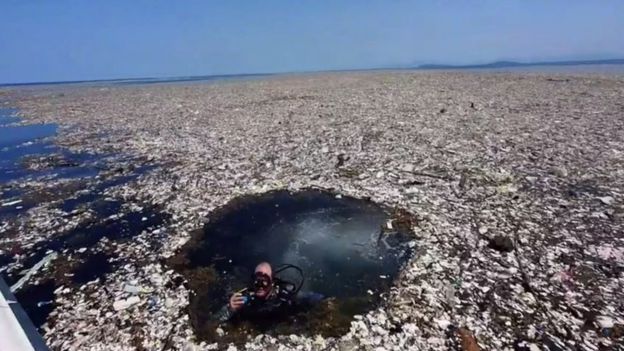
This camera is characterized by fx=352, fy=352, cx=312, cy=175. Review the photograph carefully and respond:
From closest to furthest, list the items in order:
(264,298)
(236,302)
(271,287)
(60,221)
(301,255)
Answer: (236,302) < (264,298) < (271,287) < (301,255) < (60,221)

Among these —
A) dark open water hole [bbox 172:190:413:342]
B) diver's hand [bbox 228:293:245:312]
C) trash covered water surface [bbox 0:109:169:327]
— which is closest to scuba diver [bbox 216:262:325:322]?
diver's hand [bbox 228:293:245:312]

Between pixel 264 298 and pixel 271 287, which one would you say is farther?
pixel 271 287

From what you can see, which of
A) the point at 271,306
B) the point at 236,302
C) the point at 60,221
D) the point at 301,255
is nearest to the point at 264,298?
the point at 271,306

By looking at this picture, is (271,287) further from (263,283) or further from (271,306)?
(271,306)

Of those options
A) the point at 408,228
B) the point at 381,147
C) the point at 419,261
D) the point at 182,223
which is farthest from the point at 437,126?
the point at 182,223

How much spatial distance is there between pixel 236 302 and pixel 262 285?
0.54 m

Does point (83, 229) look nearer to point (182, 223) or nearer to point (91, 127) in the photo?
point (182, 223)

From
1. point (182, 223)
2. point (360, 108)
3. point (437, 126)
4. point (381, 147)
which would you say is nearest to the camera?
point (182, 223)

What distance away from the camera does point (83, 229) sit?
10000 millimetres

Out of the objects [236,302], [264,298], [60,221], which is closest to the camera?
[236,302]

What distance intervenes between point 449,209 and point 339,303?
5034 mm

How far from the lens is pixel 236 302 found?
21.0ft

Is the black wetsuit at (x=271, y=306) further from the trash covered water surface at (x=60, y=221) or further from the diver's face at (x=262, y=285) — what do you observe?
the trash covered water surface at (x=60, y=221)

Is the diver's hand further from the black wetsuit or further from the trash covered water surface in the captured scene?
the trash covered water surface
